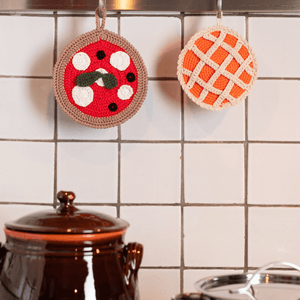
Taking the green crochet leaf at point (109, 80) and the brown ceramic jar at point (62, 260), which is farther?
the green crochet leaf at point (109, 80)

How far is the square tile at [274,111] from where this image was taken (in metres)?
0.86

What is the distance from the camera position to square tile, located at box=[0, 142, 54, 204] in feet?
2.81

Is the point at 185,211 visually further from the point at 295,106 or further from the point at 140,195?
the point at 295,106

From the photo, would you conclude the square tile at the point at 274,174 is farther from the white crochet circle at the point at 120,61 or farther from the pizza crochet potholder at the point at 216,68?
the white crochet circle at the point at 120,61

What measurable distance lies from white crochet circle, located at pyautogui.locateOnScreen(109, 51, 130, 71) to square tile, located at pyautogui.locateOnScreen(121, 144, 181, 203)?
0.19 metres

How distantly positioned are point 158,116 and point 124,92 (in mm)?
124

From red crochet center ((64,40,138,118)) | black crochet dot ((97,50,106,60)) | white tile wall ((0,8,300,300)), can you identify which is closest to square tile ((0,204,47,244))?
white tile wall ((0,8,300,300))

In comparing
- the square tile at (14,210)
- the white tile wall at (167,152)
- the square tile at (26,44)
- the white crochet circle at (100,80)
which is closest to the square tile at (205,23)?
the white tile wall at (167,152)

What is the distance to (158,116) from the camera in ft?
2.83

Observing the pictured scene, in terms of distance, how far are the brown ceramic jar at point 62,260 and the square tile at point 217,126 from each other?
1.24 feet

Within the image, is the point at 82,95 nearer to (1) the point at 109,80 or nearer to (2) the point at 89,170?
(1) the point at 109,80

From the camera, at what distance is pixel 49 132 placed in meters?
0.86

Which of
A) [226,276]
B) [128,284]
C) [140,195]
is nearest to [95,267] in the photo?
[128,284]

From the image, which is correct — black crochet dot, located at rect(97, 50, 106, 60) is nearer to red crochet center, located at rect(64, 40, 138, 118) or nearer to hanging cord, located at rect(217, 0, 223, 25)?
red crochet center, located at rect(64, 40, 138, 118)
